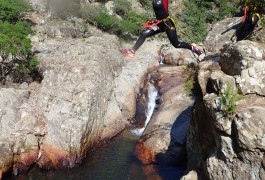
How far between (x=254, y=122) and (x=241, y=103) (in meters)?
0.72

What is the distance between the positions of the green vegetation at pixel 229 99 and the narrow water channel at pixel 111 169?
5.35 m

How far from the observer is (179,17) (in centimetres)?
3025

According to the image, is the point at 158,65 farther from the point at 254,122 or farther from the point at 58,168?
the point at 254,122

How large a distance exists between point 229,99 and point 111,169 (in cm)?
662

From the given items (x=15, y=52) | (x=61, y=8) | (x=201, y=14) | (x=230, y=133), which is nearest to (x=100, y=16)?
(x=61, y=8)

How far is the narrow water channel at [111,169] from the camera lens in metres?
11.1

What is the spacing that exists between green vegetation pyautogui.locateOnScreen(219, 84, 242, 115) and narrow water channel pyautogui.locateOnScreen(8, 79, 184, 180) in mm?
5353

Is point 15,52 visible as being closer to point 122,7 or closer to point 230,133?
point 230,133

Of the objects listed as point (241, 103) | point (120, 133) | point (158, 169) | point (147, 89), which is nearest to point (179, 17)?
point (147, 89)

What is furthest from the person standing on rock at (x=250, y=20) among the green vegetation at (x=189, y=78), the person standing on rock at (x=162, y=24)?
the green vegetation at (x=189, y=78)

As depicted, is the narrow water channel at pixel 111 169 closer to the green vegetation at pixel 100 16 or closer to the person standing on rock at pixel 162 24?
the person standing on rock at pixel 162 24

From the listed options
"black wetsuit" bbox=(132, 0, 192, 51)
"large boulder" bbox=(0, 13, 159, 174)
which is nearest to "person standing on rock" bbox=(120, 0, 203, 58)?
"black wetsuit" bbox=(132, 0, 192, 51)

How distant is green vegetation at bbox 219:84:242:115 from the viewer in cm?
645

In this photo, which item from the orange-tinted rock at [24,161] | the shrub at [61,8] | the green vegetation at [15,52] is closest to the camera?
the orange-tinted rock at [24,161]
